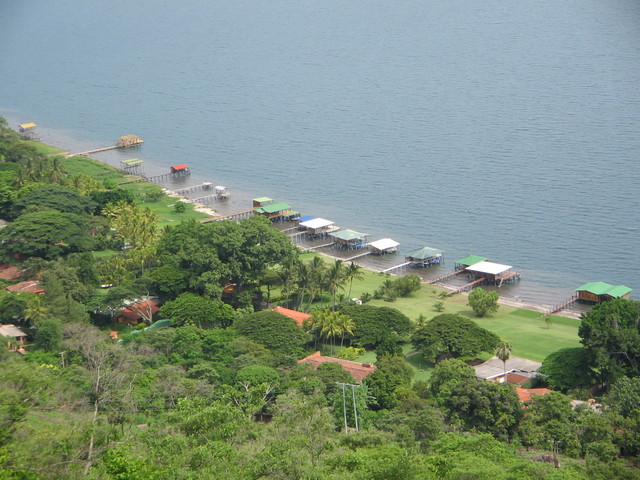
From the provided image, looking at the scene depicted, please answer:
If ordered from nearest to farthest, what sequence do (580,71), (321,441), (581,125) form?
(321,441) → (581,125) → (580,71)

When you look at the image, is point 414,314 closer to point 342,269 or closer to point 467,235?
point 342,269

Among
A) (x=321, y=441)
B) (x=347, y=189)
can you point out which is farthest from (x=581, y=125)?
(x=321, y=441)

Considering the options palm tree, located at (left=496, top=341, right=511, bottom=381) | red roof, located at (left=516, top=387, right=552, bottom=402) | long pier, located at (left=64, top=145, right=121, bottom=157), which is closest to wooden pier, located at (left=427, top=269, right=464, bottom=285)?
palm tree, located at (left=496, top=341, right=511, bottom=381)

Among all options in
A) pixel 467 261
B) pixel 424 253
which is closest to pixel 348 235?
pixel 424 253

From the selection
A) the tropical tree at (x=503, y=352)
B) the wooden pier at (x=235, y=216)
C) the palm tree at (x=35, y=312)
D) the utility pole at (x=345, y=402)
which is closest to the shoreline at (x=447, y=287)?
the wooden pier at (x=235, y=216)

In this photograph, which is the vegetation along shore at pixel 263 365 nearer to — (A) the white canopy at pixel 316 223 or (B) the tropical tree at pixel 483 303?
(B) the tropical tree at pixel 483 303

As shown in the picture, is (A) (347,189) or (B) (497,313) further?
(A) (347,189)
